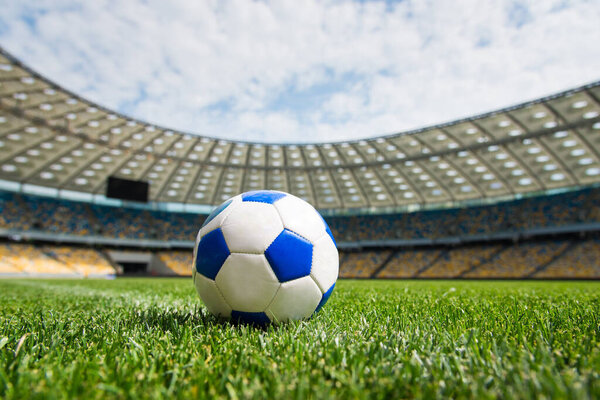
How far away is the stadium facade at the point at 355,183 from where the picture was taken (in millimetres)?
20469

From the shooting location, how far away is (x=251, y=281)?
2.51 metres

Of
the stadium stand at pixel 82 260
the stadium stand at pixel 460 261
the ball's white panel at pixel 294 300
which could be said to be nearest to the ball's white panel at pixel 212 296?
the ball's white panel at pixel 294 300

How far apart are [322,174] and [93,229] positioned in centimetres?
2398

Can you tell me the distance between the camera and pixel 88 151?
2603 centimetres

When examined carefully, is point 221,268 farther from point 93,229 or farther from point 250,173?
point 93,229

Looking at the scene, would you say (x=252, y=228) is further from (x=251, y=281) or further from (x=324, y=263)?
(x=324, y=263)

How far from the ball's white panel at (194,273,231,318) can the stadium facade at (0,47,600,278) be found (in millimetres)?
18934

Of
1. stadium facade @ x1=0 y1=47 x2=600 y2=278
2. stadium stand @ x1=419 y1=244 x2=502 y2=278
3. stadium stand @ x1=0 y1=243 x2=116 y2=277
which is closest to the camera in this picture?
stadium facade @ x1=0 y1=47 x2=600 y2=278

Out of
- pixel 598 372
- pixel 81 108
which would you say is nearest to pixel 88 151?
pixel 81 108

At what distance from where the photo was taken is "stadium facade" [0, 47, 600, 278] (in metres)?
20.5

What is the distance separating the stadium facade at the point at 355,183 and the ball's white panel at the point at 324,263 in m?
19.4

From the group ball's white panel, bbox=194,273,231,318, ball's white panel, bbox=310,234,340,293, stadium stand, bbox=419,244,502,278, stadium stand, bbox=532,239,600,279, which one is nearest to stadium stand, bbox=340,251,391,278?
stadium stand, bbox=419,244,502,278

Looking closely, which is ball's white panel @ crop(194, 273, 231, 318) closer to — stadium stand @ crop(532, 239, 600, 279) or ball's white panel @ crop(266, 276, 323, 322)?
ball's white panel @ crop(266, 276, 323, 322)

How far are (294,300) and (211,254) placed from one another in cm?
74
